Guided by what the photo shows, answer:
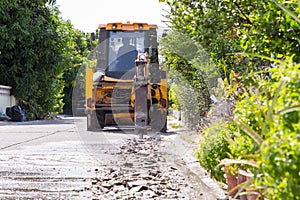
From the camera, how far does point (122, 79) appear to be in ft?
55.4

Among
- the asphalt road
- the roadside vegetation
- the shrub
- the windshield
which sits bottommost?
the asphalt road

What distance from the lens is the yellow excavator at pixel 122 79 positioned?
1630 cm

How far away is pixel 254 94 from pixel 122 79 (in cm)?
1449

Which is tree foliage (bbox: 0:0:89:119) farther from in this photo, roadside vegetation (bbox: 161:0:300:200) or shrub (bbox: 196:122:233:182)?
shrub (bbox: 196:122:233:182)

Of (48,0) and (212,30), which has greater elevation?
(48,0)

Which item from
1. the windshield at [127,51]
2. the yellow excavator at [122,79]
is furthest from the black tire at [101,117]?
the windshield at [127,51]

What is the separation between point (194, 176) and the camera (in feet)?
21.4

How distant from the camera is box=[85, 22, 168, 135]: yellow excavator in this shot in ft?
53.5

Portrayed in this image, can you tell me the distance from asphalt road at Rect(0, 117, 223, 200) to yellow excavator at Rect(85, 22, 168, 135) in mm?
5148

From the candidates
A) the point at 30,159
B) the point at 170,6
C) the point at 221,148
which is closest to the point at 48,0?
the point at 30,159

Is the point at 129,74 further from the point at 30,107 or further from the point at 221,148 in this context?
the point at 30,107

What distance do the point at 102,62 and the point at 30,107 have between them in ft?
52.7

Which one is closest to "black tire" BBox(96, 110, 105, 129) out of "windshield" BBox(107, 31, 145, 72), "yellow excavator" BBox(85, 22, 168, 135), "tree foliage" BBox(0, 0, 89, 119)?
"yellow excavator" BBox(85, 22, 168, 135)

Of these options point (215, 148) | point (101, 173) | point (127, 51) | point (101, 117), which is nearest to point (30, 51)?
point (127, 51)
